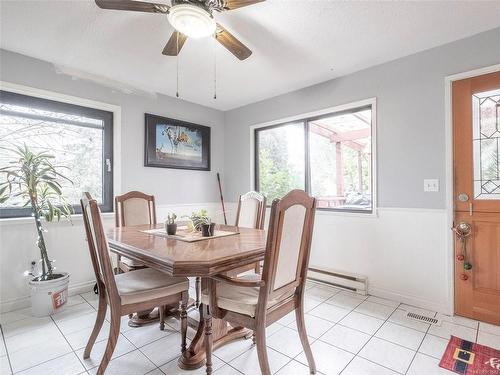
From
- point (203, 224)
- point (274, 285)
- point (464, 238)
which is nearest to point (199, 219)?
point (203, 224)

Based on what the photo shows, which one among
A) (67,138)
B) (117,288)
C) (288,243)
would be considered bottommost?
(117,288)

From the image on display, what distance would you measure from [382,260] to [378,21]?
84.7 inches

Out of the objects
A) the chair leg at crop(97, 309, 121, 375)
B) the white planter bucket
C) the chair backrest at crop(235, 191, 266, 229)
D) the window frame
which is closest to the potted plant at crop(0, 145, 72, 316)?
the white planter bucket

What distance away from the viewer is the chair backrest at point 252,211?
262 cm

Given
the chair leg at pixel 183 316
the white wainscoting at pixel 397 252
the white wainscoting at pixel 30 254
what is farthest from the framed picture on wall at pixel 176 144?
the chair leg at pixel 183 316

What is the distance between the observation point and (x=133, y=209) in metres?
2.80

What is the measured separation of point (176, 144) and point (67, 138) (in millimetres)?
1290

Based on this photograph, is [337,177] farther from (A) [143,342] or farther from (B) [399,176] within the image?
(A) [143,342]

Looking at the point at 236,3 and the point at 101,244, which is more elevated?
the point at 236,3

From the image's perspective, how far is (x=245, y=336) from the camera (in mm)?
1967

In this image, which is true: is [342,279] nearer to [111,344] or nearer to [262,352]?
[262,352]

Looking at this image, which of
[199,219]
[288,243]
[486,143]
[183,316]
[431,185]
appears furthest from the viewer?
[431,185]

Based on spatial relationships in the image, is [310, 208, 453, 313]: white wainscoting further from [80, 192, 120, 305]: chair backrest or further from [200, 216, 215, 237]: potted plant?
[80, 192, 120, 305]: chair backrest

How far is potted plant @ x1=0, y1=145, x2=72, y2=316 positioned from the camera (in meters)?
2.32
